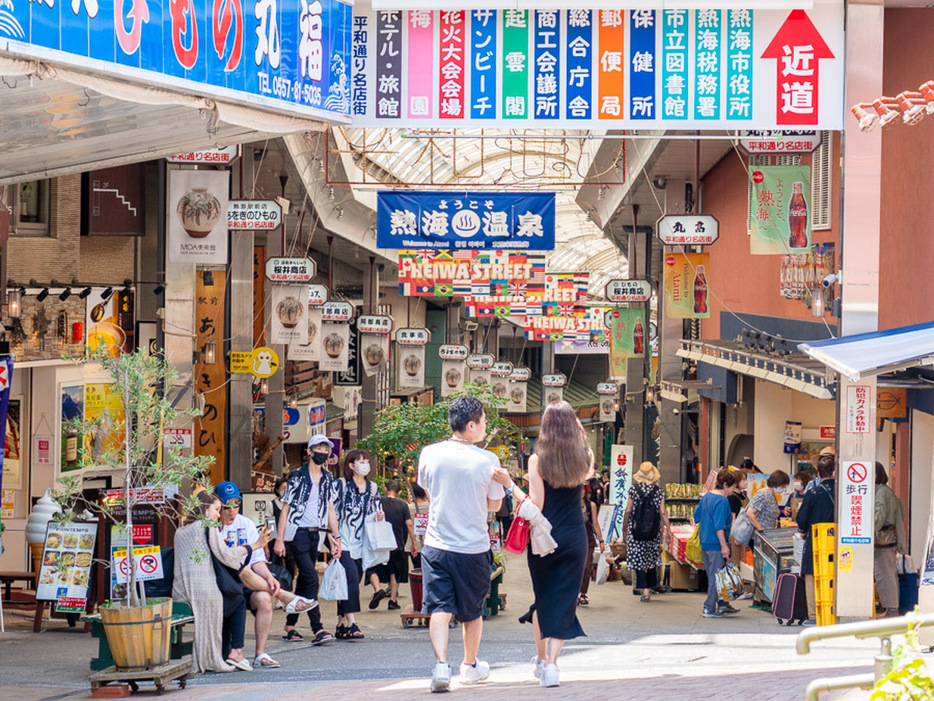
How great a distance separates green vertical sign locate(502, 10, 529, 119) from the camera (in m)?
10.4

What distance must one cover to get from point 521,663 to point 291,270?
12.1 metres

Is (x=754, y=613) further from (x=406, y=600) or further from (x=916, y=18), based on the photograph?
(x=916, y=18)

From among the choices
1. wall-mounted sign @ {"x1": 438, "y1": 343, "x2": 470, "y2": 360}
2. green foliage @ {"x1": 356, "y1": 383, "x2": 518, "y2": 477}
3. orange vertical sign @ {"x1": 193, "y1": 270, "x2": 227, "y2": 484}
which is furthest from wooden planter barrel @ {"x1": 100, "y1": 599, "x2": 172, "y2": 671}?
wall-mounted sign @ {"x1": 438, "y1": 343, "x2": 470, "y2": 360}

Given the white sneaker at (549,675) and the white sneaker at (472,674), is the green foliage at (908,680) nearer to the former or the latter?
the white sneaker at (549,675)

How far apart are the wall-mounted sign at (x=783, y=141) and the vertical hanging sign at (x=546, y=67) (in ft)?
6.24

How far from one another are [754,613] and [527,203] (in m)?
6.13

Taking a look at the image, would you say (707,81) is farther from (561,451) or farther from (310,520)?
(561,451)

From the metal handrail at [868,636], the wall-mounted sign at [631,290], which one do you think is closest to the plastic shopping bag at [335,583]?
the metal handrail at [868,636]

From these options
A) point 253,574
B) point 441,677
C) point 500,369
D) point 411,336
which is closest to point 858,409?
point 253,574

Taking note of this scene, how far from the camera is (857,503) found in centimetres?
1030

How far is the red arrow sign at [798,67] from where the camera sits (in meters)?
10.3

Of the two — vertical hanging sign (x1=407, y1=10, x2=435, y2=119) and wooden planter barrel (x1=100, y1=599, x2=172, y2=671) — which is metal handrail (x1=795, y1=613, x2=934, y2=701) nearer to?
wooden planter barrel (x1=100, y1=599, x2=172, y2=671)

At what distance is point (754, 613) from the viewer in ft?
40.7

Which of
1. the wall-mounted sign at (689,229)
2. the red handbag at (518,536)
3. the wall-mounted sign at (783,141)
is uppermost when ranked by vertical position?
the wall-mounted sign at (783,141)
